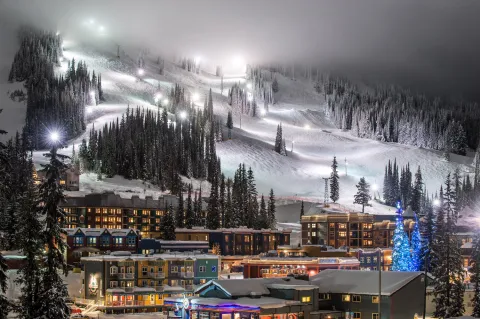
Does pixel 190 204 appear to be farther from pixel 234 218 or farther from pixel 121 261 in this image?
pixel 121 261

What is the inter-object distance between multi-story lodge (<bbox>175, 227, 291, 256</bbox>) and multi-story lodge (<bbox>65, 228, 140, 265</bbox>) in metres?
14.5

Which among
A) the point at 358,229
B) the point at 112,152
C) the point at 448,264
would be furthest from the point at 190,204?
the point at 448,264

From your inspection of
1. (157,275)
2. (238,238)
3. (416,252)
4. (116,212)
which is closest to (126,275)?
(157,275)

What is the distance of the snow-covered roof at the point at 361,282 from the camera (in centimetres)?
6043

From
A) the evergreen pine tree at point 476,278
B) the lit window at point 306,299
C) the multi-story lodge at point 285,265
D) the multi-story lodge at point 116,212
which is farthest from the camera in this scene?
the multi-story lodge at point 116,212

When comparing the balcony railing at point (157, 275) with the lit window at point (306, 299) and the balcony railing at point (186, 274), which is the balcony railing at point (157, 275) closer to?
the balcony railing at point (186, 274)

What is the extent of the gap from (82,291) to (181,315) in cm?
1994

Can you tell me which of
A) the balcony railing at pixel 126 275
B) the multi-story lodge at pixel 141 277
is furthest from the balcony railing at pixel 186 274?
the balcony railing at pixel 126 275

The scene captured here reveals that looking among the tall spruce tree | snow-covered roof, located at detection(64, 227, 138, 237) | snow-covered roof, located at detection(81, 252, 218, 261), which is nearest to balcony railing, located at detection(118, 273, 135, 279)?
snow-covered roof, located at detection(81, 252, 218, 261)

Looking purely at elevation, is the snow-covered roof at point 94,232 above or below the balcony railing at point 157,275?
above

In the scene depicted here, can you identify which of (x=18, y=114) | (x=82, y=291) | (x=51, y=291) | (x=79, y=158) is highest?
(x=18, y=114)

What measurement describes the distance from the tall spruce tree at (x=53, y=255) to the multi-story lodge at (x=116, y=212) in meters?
79.8

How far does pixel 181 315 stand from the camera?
5844cm

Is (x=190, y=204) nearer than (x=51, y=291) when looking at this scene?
No
